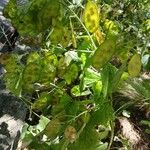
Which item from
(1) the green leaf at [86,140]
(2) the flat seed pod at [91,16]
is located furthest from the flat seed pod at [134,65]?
(1) the green leaf at [86,140]

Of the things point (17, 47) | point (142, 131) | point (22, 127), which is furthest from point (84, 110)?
point (142, 131)

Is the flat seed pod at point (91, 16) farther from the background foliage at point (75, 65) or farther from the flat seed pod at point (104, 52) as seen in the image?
the flat seed pod at point (104, 52)

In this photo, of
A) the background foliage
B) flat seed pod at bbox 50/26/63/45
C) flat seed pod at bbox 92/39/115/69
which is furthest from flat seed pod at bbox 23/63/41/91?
flat seed pod at bbox 92/39/115/69

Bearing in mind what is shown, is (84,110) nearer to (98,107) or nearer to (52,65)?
(98,107)

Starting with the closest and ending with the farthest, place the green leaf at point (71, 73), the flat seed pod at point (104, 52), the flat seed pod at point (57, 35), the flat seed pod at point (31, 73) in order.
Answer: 1. the flat seed pod at point (104, 52)
2. the flat seed pod at point (57, 35)
3. the flat seed pod at point (31, 73)
4. the green leaf at point (71, 73)

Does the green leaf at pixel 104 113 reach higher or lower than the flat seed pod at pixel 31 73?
lower

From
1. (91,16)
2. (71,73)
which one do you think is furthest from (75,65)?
(91,16)
